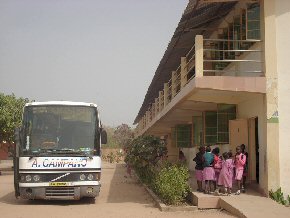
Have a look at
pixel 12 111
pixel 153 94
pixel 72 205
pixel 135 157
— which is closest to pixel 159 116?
pixel 135 157

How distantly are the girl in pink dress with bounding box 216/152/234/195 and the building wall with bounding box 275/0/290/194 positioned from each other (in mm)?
1336

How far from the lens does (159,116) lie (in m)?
21.5

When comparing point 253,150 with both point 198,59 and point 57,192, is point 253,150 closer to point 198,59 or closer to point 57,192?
point 198,59

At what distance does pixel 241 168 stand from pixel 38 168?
5468mm

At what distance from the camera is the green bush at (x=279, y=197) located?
10.9 m

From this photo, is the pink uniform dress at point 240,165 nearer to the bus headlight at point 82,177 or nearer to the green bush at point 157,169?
the green bush at point 157,169

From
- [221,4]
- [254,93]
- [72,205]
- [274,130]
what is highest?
[221,4]

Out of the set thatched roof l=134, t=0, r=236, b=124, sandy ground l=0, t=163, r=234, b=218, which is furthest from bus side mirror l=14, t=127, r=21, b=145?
thatched roof l=134, t=0, r=236, b=124

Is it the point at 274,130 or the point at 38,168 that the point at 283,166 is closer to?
the point at 274,130

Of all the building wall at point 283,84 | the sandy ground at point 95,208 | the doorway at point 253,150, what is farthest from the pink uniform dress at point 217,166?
the building wall at point 283,84

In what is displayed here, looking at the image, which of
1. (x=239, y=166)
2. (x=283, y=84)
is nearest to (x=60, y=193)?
(x=239, y=166)

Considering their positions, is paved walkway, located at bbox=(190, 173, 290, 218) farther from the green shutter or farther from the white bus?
the green shutter

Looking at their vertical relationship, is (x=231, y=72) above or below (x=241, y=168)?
above

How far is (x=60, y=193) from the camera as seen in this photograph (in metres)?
11.8
